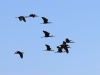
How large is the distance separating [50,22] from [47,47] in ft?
43.5

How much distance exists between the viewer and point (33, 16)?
146 m

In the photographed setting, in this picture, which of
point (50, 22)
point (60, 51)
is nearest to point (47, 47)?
point (60, 51)

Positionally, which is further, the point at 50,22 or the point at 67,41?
the point at 67,41

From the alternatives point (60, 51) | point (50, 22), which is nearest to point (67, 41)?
point (60, 51)

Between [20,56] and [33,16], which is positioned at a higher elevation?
[33,16]

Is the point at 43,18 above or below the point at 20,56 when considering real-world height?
above

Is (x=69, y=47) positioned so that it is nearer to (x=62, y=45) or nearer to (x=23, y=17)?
(x=62, y=45)

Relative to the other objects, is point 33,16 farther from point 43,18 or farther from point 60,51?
point 60,51

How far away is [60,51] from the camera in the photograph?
5915 inches

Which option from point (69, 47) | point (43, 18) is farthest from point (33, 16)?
point (69, 47)

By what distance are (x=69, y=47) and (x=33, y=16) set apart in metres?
11.3

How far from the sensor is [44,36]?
145625mm

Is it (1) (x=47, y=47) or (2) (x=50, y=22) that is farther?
(1) (x=47, y=47)

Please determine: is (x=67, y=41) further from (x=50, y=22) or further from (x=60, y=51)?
(x=50, y=22)
